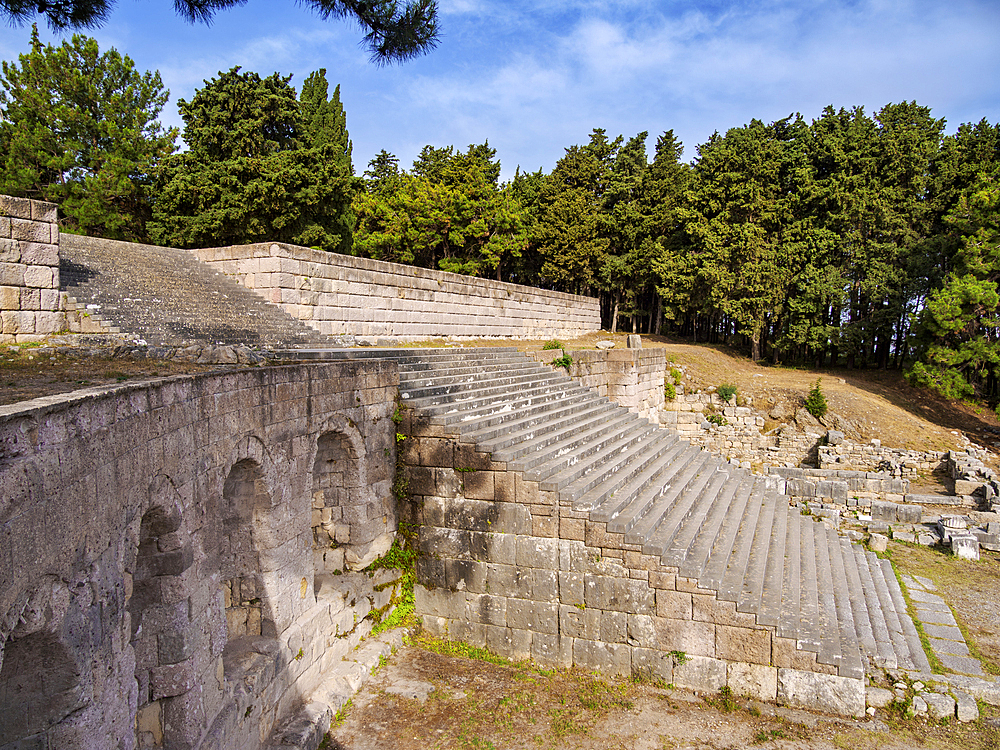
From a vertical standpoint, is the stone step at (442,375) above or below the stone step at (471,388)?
above

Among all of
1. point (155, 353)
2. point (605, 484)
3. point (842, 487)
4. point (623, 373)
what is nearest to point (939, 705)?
point (605, 484)

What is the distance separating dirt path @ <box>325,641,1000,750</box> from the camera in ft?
18.9

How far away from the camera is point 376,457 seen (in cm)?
741

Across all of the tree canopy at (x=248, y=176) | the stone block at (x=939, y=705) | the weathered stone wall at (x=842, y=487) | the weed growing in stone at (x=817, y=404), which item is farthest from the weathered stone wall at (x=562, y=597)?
the weed growing in stone at (x=817, y=404)

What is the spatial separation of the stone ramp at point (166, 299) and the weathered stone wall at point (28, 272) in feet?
1.21

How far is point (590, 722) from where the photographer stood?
6.06 m

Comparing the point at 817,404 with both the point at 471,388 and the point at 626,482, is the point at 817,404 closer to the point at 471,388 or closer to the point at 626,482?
the point at 626,482

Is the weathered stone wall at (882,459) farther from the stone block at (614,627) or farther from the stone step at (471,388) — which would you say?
the stone block at (614,627)

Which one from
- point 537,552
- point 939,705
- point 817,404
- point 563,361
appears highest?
point 563,361

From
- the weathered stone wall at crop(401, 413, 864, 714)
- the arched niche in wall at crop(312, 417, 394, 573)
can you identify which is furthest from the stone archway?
the weathered stone wall at crop(401, 413, 864, 714)

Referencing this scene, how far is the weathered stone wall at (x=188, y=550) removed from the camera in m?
2.84

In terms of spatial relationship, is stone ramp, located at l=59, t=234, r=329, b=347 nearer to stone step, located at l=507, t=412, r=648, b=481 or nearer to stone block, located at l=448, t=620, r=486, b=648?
stone step, located at l=507, t=412, r=648, b=481

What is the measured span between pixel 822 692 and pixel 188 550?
6.53 meters

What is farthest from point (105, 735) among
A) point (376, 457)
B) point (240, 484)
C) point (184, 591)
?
point (376, 457)
